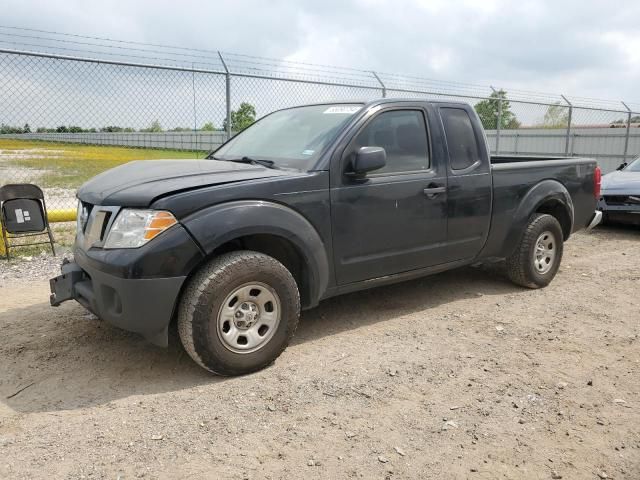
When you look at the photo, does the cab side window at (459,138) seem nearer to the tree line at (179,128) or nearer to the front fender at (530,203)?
the front fender at (530,203)

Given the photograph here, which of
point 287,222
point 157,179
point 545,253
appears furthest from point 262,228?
point 545,253

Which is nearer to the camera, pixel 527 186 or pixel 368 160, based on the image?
pixel 368 160

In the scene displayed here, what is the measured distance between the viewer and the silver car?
28.3 feet

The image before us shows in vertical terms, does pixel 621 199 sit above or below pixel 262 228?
below

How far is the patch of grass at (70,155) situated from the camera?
8.59 m

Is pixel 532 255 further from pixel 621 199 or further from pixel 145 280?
pixel 621 199

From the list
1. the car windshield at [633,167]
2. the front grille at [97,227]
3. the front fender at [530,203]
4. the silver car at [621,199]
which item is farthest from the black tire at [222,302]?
the car windshield at [633,167]

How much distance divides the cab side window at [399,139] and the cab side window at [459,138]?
269 mm

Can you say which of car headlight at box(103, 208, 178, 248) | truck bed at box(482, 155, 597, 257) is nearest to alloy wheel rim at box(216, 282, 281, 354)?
car headlight at box(103, 208, 178, 248)

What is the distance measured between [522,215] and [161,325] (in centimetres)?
355

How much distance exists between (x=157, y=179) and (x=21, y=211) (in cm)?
375

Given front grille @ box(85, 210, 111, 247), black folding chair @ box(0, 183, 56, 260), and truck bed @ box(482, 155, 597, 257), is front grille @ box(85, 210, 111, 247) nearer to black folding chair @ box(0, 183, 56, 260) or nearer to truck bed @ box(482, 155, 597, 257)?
truck bed @ box(482, 155, 597, 257)

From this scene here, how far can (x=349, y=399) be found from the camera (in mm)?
3236

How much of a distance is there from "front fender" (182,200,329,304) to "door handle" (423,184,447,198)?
1.09 m
